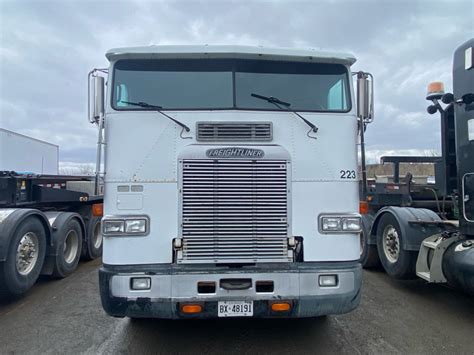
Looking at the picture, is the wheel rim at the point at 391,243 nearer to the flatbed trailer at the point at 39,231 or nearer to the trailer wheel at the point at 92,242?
the flatbed trailer at the point at 39,231

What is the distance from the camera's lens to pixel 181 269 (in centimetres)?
332

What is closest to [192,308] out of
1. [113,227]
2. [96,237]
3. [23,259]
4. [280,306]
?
[280,306]

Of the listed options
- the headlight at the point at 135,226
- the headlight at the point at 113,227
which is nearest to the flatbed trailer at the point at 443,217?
the headlight at the point at 135,226

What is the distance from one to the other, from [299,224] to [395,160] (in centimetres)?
531

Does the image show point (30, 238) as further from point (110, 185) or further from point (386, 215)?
point (386, 215)

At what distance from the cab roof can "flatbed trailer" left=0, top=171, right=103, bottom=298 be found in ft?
5.06

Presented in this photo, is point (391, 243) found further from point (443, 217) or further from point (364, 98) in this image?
point (364, 98)

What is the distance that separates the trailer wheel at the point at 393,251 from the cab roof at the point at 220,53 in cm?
330

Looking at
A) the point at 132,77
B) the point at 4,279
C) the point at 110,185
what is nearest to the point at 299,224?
the point at 110,185

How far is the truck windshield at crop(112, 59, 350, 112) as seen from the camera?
3639 millimetres

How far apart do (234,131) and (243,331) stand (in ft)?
7.34

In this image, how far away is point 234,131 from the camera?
3.56 metres

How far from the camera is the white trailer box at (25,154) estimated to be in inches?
489

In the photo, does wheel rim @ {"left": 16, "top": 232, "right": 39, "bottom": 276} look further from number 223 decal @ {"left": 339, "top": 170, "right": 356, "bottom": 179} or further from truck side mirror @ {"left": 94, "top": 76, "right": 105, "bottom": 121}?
number 223 decal @ {"left": 339, "top": 170, "right": 356, "bottom": 179}
